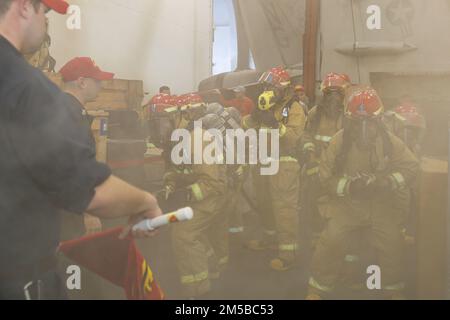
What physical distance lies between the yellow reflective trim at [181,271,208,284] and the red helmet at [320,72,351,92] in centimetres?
74

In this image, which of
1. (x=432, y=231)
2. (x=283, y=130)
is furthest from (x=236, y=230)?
(x=432, y=231)

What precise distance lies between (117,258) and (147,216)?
19 cm

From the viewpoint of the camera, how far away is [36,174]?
70 cm

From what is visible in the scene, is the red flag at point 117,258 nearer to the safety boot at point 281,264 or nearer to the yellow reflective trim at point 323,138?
the safety boot at point 281,264

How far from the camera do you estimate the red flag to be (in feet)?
3.02

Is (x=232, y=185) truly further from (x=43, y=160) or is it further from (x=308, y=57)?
(x=43, y=160)

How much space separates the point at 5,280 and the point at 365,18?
131 cm

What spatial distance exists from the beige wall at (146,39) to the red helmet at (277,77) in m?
0.29

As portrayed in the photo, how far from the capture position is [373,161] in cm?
143

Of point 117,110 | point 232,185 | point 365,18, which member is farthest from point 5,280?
point 365,18

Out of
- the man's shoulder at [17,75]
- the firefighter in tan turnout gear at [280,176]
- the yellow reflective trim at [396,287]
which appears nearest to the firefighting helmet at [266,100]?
the firefighter in tan turnout gear at [280,176]

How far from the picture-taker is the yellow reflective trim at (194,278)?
51.5 inches

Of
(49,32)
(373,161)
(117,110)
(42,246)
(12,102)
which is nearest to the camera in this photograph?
(12,102)
